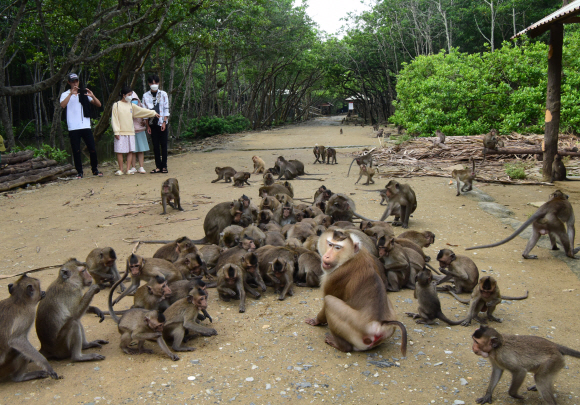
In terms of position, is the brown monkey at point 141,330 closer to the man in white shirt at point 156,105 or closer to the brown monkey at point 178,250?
the brown monkey at point 178,250

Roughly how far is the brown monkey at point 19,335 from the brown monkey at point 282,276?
225 cm

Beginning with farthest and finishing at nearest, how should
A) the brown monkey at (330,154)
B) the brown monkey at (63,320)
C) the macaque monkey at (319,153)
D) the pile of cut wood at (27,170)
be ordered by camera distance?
1. the macaque monkey at (319,153)
2. the brown monkey at (330,154)
3. the pile of cut wood at (27,170)
4. the brown monkey at (63,320)

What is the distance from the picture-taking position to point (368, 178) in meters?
11.6

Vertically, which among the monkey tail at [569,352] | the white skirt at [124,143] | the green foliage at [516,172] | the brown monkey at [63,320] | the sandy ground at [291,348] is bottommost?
the sandy ground at [291,348]

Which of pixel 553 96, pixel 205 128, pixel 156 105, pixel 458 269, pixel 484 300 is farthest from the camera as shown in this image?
pixel 205 128

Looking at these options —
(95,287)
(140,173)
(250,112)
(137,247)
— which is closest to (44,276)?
(137,247)

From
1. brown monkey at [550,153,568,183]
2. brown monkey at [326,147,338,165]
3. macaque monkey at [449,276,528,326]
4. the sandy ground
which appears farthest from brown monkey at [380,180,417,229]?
brown monkey at [326,147,338,165]

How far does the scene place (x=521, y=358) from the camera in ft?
10.3

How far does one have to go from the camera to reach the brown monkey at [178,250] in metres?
5.59

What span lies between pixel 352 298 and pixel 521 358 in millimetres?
1233

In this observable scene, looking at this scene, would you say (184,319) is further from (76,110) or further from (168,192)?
(76,110)

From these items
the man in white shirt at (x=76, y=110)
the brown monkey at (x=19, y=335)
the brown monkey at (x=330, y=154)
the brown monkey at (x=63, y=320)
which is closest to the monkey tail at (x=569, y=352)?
the brown monkey at (x=63, y=320)

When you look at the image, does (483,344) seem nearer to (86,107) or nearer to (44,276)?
(44,276)

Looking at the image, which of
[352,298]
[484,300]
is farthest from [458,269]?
[352,298]
